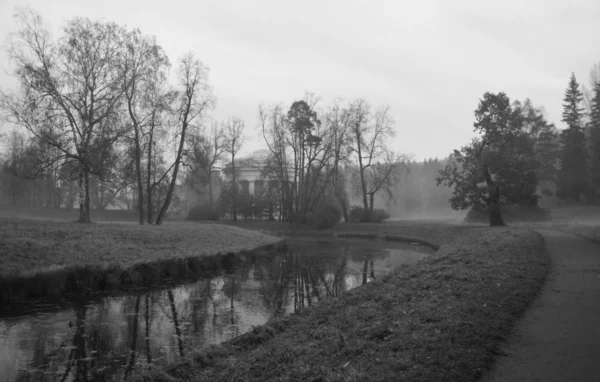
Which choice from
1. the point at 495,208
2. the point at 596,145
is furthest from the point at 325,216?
the point at 596,145

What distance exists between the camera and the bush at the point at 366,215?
169ft

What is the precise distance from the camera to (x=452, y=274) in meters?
12.4

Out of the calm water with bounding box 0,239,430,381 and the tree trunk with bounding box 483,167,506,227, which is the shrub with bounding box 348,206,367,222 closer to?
the tree trunk with bounding box 483,167,506,227

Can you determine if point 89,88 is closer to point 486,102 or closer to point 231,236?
point 231,236

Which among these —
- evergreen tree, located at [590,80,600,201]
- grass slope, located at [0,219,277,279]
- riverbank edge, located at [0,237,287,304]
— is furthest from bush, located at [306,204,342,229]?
evergreen tree, located at [590,80,600,201]

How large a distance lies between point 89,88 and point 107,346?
20.7m

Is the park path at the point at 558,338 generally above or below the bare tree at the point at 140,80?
below

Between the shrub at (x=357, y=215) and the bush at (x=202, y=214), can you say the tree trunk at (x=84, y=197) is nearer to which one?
the bush at (x=202, y=214)

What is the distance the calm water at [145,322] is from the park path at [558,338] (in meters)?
6.25

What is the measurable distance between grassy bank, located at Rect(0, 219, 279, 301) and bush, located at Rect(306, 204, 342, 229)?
79.9 feet

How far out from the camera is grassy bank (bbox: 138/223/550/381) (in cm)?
591

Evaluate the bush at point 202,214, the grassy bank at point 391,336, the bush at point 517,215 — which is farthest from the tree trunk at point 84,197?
the bush at point 517,215

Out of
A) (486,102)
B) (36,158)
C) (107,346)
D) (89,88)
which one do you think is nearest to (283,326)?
(107,346)

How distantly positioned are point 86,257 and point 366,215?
3876 centimetres
